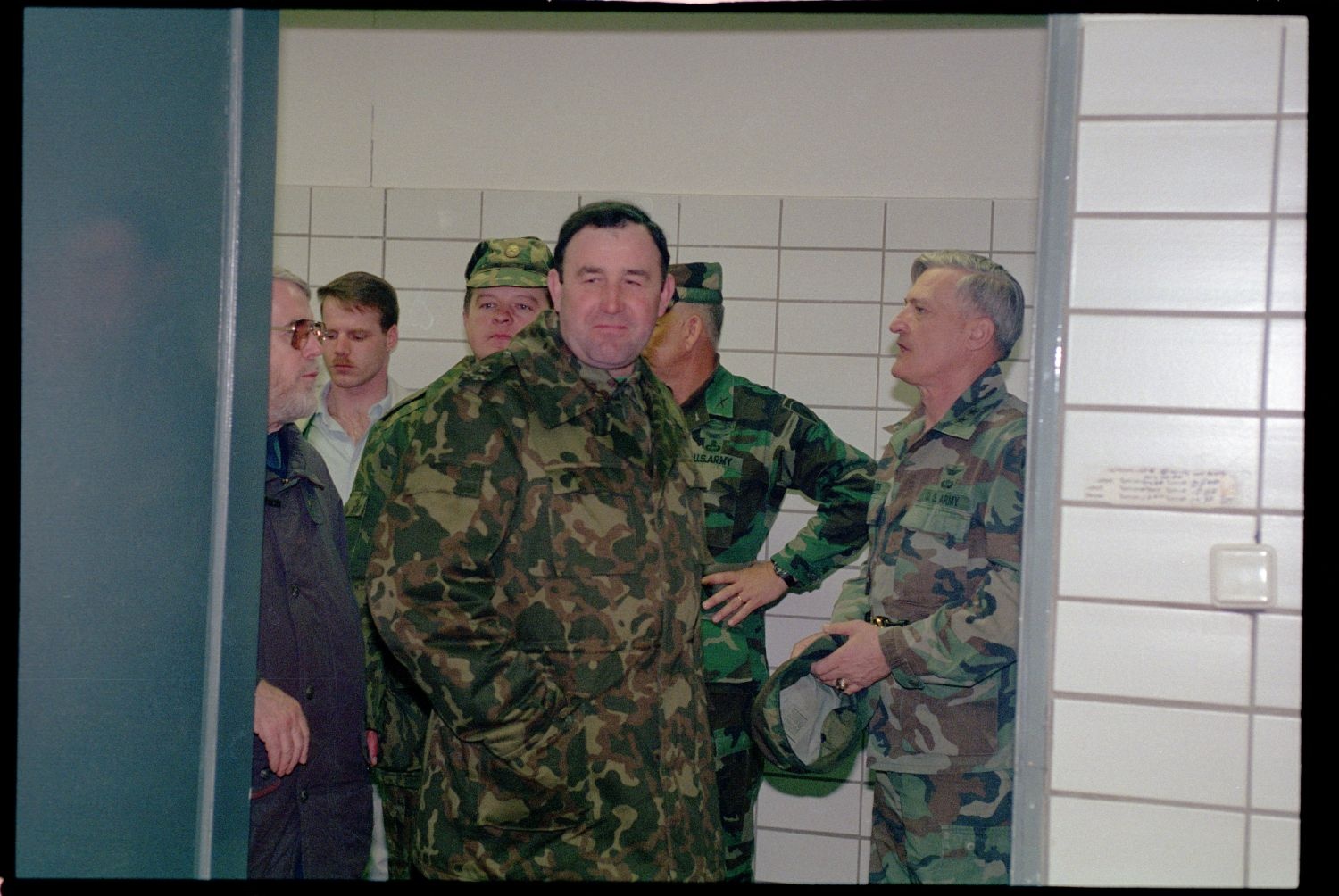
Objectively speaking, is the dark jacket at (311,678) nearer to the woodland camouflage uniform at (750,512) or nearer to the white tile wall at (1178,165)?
the woodland camouflage uniform at (750,512)

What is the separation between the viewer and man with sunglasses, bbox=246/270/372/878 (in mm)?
2133

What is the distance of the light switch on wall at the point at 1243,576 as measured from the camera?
1.69 m

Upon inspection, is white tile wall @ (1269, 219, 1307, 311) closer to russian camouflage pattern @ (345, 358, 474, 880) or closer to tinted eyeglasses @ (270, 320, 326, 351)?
russian camouflage pattern @ (345, 358, 474, 880)

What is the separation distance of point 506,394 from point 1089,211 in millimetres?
1065

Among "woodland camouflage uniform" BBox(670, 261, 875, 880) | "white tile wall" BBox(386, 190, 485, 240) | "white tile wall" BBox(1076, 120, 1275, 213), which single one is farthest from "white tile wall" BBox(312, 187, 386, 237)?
"white tile wall" BBox(1076, 120, 1275, 213)

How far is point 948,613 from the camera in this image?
2178 millimetres

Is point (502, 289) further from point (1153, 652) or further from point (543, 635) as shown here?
point (1153, 652)

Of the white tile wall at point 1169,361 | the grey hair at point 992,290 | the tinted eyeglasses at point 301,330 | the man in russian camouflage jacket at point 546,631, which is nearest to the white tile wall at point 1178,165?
the white tile wall at point 1169,361

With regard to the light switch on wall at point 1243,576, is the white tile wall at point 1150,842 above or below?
below

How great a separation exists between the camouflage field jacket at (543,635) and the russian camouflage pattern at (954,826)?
1.49 feet

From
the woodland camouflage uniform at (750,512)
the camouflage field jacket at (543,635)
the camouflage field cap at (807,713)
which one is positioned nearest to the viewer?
the camouflage field jacket at (543,635)

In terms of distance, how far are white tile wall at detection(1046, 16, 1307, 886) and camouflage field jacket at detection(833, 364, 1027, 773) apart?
1.33 feet

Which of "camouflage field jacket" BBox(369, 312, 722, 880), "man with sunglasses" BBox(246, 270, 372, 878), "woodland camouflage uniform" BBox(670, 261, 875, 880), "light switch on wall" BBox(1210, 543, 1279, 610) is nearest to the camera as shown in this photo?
"light switch on wall" BBox(1210, 543, 1279, 610)

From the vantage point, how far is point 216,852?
1884mm
